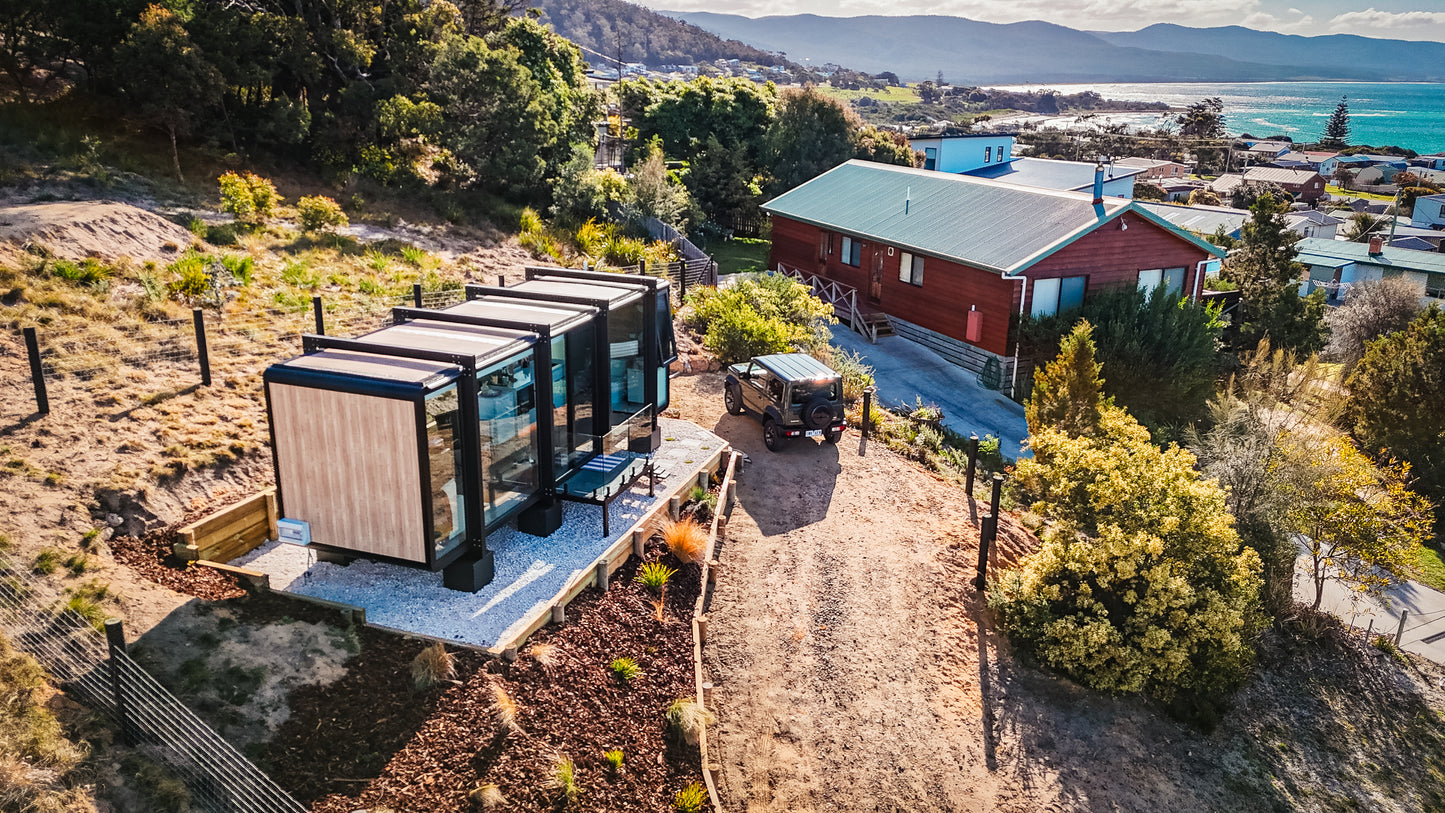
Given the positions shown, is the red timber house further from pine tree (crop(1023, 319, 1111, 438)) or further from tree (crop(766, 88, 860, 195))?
tree (crop(766, 88, 860, 195))

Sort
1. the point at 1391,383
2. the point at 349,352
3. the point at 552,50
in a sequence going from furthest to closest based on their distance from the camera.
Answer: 1. the point at 552,50
2. the point at 1391,383
3. the point at 349,352

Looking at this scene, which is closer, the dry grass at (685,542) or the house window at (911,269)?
the dry grass at (685,542)

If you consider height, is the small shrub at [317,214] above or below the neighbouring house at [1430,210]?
above

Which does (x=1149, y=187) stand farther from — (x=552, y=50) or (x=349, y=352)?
(x=349, y=352)

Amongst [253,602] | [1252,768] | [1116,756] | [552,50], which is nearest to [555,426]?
[253,602]

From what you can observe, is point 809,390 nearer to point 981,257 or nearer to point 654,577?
point 654,577

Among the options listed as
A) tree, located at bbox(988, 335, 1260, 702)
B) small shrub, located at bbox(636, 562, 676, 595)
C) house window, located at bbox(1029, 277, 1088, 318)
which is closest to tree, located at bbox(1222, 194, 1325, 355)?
house window, located at bbox(1029, 277, 1088, 318)

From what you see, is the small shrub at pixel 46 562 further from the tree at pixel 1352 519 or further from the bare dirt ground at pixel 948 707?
the tree at pixel 1352 519

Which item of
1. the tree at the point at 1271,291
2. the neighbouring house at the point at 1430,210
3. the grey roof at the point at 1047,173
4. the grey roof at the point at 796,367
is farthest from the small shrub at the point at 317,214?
the neighbouring house at the point at 1430,210
